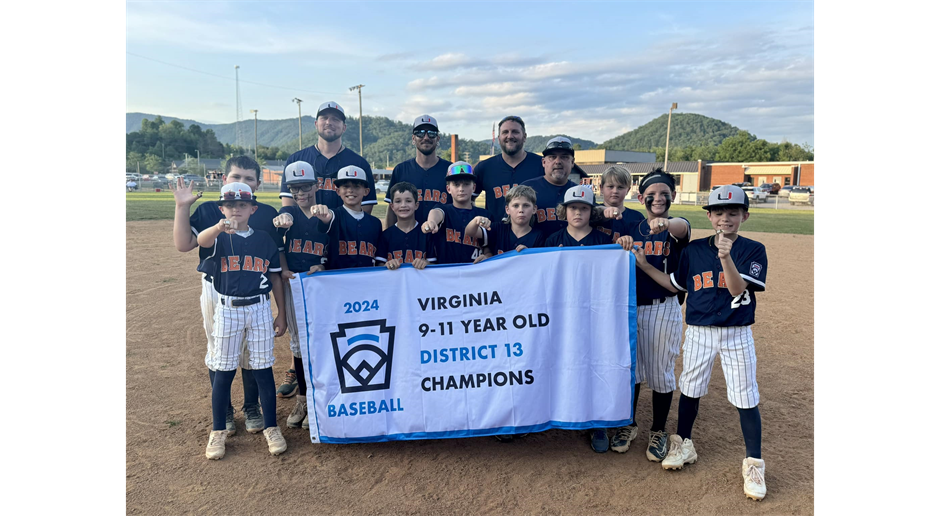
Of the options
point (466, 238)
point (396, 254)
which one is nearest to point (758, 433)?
point (466, 238)

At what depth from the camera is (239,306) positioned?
4.44 m

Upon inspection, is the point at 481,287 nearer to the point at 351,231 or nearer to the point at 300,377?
the point at 351,231

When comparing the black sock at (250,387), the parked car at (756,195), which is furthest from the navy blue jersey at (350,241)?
the parked car at (756,195)

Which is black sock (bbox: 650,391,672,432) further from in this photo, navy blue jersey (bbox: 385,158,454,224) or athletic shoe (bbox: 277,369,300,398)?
athletic shoe (bbox: 277,369,300,398)

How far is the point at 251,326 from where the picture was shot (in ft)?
14.7

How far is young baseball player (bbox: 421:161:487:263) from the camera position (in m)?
5.05

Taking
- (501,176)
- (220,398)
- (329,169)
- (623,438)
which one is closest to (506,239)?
(501,176)

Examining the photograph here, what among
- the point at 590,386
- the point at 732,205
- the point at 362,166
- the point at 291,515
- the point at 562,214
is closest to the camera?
the point at 291,515

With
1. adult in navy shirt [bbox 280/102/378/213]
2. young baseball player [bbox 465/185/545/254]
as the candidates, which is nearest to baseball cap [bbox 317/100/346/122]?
adult in navy shirt [bbox 280/102/378/213]

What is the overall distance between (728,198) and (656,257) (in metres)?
0.84

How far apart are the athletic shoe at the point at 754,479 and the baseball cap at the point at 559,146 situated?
3.12 metres

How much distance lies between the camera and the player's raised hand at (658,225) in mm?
4215

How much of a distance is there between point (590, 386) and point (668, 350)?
76 centimetres

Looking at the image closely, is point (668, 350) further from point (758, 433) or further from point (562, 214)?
point (562, 214)
